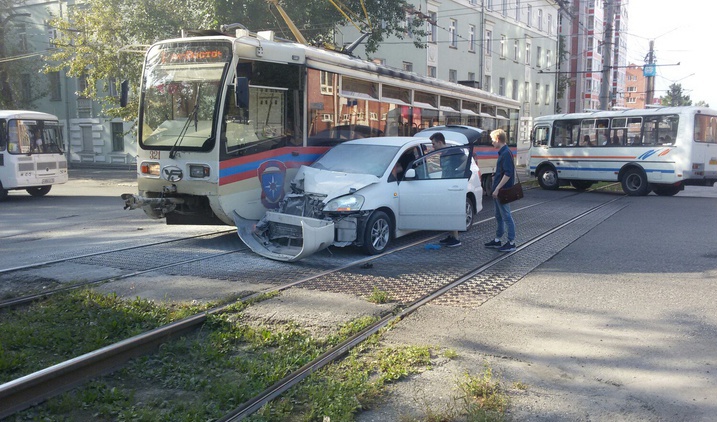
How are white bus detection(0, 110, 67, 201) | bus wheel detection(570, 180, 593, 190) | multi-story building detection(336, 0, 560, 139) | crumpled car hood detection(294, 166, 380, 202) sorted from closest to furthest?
crumpled car hood detection(294, 166, 380, 202) → white bus detection(0, 110, 67, 201) → bus wheel detection(570, 180, 593, 190) → multi-story building detection(336, 0, 560, 139)

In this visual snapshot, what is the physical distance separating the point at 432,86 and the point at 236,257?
28.9 ft

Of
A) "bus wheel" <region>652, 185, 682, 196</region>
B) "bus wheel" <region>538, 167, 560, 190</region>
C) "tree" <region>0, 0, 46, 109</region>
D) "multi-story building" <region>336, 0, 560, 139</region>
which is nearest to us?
"bus wheel" <region>652, 185, 682, 196</region>

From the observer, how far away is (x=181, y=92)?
9797 mm

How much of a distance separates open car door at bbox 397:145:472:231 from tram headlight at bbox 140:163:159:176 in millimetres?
3789

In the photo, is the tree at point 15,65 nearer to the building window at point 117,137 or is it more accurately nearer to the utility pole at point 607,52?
the building window at point 117,137

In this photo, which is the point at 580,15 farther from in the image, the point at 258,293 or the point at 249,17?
the point at 258,293

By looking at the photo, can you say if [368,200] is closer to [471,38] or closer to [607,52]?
[607,52]

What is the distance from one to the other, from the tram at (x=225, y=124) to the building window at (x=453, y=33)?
96.9 ft

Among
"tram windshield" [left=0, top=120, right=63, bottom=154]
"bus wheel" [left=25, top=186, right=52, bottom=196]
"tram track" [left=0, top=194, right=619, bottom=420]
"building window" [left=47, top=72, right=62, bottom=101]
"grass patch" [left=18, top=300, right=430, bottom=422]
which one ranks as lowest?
"grass patch" [left=18, top=300, right=430, bottom=422]

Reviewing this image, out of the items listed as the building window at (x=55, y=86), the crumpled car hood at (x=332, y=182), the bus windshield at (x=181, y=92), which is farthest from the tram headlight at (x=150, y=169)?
the building window at (x=55, y=86)

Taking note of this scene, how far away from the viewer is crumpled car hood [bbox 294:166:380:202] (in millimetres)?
9430

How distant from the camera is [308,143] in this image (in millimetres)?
11133

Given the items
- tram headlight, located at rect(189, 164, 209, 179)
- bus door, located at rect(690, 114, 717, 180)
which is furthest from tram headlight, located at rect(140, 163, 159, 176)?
bus door, located at rect(690, 114, 717, 180)

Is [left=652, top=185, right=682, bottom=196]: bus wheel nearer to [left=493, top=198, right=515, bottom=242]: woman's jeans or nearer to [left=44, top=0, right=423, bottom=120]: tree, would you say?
[left=44, top=0, right=423, bottom=120]: tree
